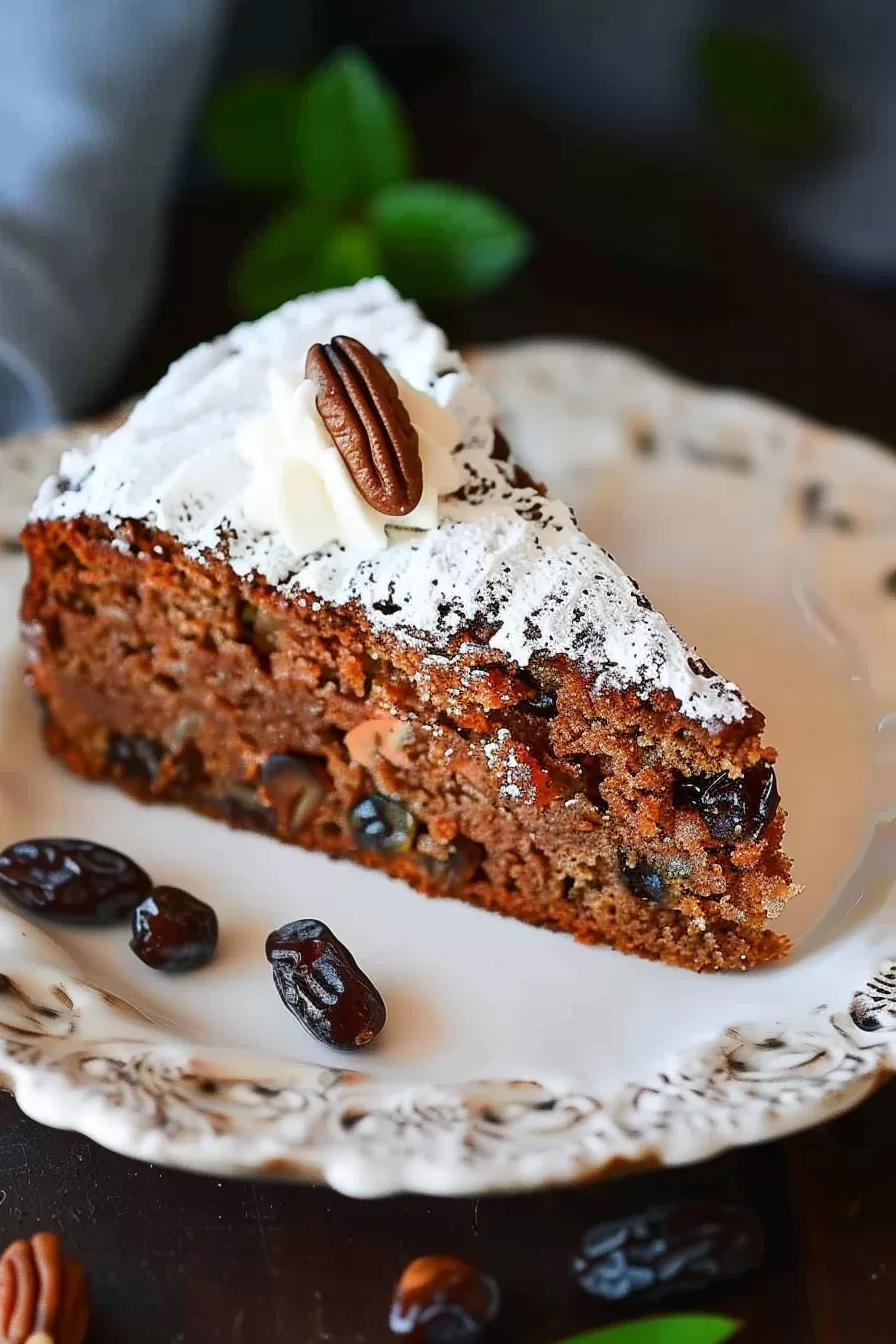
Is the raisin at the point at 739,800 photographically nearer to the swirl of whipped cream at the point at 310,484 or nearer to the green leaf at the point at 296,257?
the swirl of whipped cream at the point at 310,484

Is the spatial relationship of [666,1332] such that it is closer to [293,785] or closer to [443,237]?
[293,785]

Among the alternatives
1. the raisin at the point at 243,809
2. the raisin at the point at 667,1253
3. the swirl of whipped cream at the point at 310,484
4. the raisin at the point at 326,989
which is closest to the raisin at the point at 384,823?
the raisin at the point at 243,809

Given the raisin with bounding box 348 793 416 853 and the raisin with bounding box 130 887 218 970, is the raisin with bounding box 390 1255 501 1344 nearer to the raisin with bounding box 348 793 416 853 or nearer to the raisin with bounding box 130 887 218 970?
the raisin with bounding box 130 887 218 970

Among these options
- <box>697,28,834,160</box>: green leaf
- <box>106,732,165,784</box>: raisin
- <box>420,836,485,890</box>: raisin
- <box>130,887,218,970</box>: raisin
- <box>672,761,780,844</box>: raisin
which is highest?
<box>697,28,834,160</box>: green leaf

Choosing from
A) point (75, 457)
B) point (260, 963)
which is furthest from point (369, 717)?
point (75, 457)

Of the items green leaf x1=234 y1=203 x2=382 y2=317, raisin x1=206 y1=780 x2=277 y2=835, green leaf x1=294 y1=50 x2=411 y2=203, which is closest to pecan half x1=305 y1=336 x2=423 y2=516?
raisin x1=206 y1=780 x2=277 y2=835
